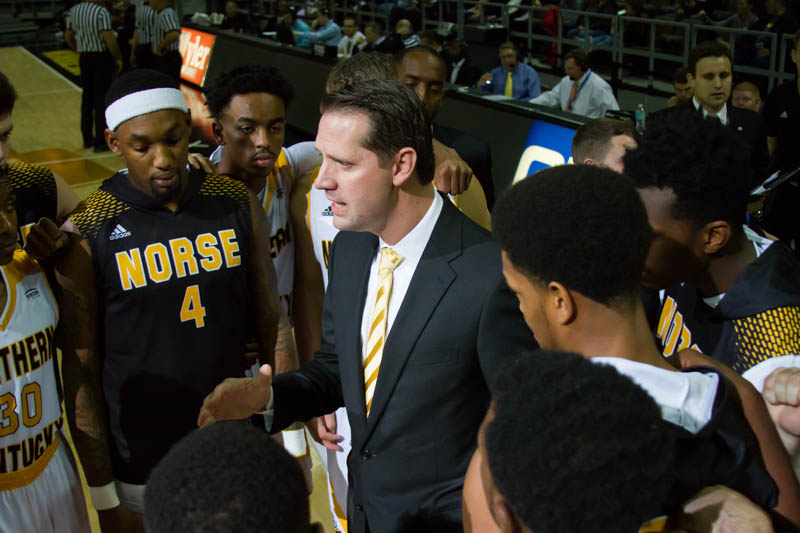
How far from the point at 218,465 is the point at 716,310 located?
121 cm

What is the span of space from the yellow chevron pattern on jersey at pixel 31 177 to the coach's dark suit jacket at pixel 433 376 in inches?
51.5

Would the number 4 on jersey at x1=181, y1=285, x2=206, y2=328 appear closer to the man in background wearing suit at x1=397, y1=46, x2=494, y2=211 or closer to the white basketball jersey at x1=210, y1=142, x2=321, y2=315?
the white basketball jersey at x1=210, y1=142, x2=321, y2=315

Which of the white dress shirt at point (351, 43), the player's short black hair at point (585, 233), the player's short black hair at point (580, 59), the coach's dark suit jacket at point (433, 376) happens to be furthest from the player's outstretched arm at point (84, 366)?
the white dress shirt at point (351, 43)

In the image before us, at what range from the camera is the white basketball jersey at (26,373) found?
2.06 metres

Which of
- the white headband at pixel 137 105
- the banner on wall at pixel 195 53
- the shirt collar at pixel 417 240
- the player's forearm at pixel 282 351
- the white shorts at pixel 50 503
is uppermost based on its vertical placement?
the white headband at pixel 137 105

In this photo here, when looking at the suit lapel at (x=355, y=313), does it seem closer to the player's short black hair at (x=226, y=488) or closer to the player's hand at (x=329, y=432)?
the player's hand at (x=329, y=432)

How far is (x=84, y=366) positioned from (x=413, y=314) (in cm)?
108

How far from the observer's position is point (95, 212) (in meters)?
2.32

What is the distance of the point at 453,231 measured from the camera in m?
1.93

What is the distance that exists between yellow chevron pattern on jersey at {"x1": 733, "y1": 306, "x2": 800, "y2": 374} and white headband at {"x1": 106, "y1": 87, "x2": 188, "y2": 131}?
1767mm

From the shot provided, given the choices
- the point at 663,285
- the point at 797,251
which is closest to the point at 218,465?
the point at 663,285

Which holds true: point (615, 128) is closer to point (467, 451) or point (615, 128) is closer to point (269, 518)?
point (467, 451)

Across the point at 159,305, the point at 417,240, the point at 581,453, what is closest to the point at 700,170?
the point at 417,240

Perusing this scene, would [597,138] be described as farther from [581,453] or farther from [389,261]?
[581,453]
